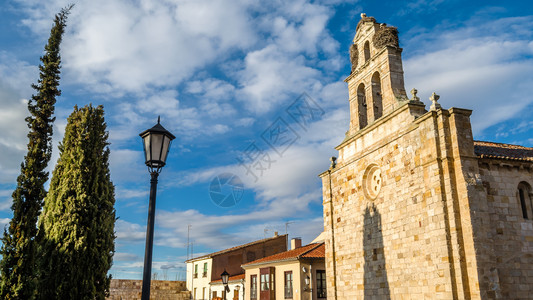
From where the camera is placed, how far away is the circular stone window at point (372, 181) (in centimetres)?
1633

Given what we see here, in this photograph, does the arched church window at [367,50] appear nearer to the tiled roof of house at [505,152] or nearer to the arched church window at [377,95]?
the arched church window at [377,95]

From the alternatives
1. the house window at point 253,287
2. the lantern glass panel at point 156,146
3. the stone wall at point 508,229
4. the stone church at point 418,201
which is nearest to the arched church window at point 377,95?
the stone church at point 418,201

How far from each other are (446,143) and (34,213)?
488 inches

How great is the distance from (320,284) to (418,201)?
13.6 m

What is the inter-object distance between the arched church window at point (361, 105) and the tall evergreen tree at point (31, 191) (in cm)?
1217

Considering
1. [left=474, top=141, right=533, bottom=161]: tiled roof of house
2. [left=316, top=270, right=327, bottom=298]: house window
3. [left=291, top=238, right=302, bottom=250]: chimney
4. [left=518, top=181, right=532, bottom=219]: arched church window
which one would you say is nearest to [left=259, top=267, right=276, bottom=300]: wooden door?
[left=316, top=270, right=327, bottom=298]: house window

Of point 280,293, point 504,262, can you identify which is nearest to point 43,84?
point 504,262

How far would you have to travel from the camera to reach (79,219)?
31.1ft

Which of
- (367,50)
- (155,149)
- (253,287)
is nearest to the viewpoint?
(155,149)

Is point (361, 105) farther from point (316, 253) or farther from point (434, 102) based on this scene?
point (316, 253)

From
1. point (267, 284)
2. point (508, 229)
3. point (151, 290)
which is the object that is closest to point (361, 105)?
point (508, 229)

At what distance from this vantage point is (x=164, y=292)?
38.6m

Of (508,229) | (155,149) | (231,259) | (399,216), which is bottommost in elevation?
(231,259)

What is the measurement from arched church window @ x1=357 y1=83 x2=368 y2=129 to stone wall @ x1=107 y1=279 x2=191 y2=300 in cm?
2736
